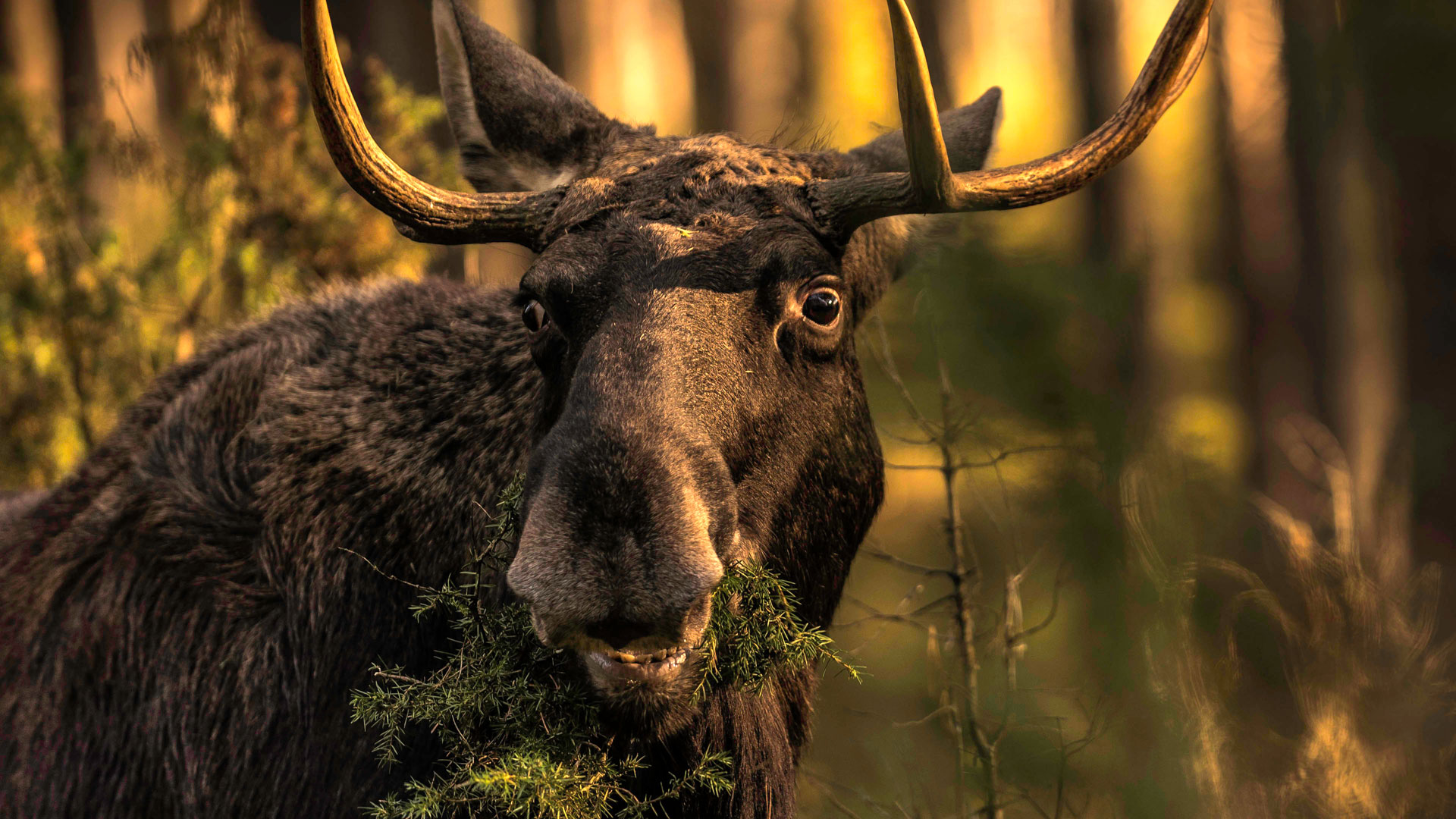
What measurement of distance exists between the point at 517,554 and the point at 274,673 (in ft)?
4.91

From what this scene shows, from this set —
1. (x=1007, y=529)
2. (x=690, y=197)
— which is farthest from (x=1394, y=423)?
(x=690, y=197)

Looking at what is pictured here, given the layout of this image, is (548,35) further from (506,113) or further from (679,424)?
(679,424)

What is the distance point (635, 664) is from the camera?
117 inches

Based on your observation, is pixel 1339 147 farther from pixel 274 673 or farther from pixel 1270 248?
pixel 274 673

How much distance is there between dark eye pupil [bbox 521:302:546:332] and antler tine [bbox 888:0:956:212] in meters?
1.24

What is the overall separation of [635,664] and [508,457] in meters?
1.22

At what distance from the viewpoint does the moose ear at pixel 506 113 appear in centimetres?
448

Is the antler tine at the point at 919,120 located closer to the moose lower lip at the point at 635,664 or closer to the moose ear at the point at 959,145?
the moose ear at the point at 959,145

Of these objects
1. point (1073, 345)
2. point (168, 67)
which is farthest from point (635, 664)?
point (168, 67)

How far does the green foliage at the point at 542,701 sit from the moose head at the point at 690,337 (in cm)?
→ 15

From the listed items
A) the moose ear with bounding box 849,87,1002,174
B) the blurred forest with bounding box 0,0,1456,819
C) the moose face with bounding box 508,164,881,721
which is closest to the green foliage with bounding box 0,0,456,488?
the blurred forest with bounding box 0,0,1456,819


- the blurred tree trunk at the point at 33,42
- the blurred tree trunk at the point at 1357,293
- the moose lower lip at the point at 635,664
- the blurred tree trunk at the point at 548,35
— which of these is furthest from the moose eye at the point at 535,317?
the blurred tree trunk at the point at 33,42

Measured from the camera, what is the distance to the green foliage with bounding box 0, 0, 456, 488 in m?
8.10

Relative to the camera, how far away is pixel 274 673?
3.90m
